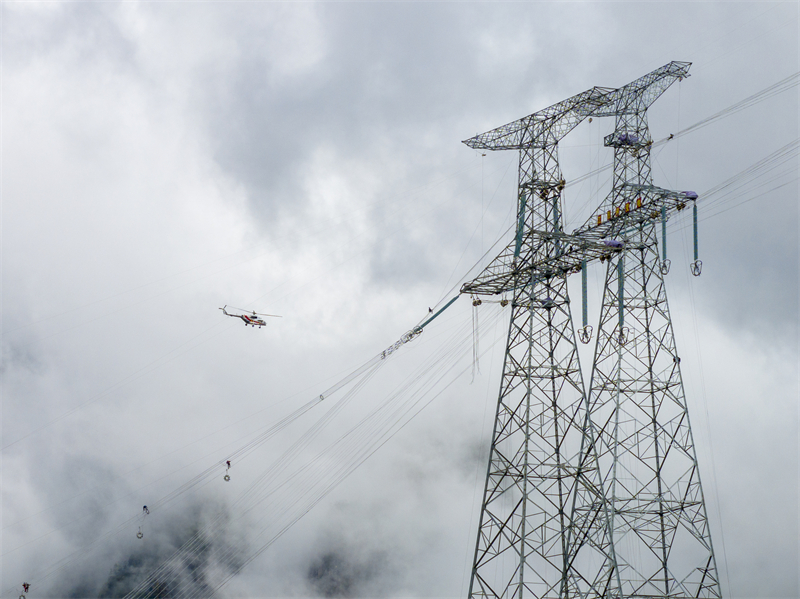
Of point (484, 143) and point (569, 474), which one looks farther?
point (484, 143)

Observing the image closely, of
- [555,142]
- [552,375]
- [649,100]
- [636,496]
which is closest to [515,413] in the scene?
[552,375]

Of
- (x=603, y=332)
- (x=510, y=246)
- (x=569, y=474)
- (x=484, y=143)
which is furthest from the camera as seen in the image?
(x=603, y=332)

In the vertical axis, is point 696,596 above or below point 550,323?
below

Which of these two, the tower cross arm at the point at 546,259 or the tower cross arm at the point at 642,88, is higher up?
the tower cross arm at the point at 642,88

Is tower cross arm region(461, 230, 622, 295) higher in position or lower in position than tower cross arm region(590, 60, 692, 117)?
lower

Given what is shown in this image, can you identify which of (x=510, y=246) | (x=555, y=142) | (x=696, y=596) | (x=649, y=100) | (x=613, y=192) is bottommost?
(x=696, y=596)

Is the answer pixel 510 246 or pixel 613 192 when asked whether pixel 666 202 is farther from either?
pixel 510 246

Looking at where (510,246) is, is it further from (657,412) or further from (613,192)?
(657,412)

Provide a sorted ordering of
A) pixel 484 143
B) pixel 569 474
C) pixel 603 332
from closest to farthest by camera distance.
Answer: pixel 569 474 → pixel 484 143 → pixel 603 332

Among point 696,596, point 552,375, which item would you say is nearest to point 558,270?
point 552,375
